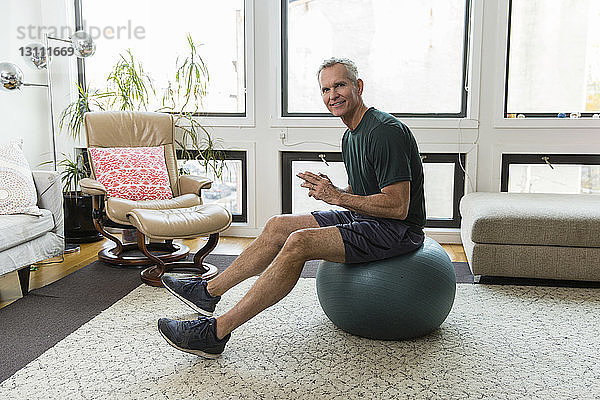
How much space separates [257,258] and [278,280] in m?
0.29

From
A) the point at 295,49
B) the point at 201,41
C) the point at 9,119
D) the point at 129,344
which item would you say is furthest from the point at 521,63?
the point at 9,119

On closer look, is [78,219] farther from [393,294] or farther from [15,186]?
[393,294]

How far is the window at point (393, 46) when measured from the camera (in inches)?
177

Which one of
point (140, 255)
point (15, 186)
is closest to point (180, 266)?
point (140, 255)

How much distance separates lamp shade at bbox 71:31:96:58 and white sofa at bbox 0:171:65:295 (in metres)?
1.18

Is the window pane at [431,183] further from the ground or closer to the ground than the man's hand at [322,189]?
closer to the ground

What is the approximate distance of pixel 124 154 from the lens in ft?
13.4

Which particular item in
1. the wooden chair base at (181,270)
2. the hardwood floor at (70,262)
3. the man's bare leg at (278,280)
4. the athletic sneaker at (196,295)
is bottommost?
the hardwood floor at (70,262)

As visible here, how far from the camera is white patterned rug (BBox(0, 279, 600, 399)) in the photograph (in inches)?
85.7

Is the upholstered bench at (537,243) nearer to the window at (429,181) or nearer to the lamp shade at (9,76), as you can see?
the window at (429,181)

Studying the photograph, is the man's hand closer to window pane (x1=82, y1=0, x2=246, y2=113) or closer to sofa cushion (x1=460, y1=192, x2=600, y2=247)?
sofa cushion (x1=460, y1=192, x2=600, y2=247)

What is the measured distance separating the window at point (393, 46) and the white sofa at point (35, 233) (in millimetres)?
1995

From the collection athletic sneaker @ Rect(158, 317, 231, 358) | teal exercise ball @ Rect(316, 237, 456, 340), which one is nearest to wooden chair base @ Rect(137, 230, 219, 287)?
athletic sneaker @ Rect(158, 317, 231, 358)

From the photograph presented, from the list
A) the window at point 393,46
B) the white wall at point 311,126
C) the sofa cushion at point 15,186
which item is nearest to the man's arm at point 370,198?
the sofa cushion at point 15,186
